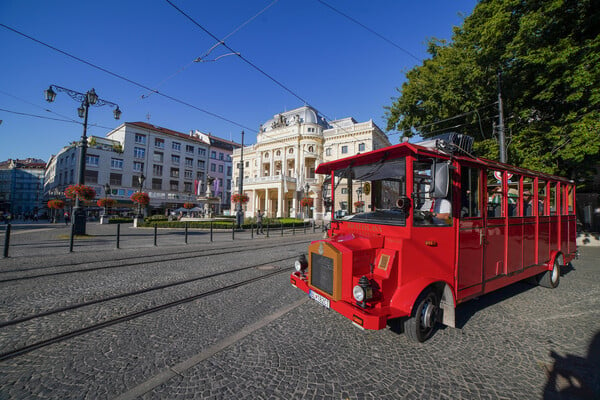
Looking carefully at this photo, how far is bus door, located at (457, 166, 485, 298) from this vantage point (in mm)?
3586

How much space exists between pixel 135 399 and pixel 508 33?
1703 cm

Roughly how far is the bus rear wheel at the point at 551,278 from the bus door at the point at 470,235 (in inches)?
127

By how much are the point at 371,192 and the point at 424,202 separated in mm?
1042

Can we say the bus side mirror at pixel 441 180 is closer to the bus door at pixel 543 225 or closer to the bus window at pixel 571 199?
the bus door at pixel 543 225

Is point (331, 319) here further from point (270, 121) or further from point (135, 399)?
point (270, 121)

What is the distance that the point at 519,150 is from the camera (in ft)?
36.4

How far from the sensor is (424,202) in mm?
3703

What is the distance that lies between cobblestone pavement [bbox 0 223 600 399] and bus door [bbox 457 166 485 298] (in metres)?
0.68

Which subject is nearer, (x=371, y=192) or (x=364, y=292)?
(x=364, y=292)

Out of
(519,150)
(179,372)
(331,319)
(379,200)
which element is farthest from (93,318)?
(519,150)

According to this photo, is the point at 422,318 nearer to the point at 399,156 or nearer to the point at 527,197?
the point at 399,156

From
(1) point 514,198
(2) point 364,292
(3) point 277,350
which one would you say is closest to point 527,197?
(1) point 514,198

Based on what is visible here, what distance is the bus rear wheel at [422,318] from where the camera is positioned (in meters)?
3.02

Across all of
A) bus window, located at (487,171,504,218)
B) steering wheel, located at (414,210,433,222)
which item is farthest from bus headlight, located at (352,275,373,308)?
bus window, located at (487,171,504,218)
